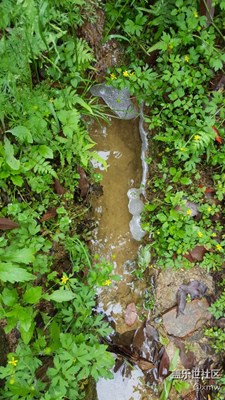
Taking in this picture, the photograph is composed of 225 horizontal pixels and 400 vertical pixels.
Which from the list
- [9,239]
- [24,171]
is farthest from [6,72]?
[9,239]

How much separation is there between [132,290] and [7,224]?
1420 mm

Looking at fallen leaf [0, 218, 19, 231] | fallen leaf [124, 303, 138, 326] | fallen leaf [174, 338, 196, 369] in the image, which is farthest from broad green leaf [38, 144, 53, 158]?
fallen leaf [174, 338, 196, 369]

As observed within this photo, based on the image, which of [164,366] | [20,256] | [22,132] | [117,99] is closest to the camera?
[20,256]

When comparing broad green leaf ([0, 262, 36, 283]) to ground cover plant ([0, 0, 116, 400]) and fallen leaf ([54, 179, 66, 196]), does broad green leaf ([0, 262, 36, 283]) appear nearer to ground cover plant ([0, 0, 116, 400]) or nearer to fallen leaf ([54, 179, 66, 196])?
ground cover plant ([0, 0, 116, 400])

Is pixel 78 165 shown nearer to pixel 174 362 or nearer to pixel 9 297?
pixel 9 297

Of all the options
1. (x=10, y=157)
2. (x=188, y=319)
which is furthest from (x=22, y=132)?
(x=188, y=319)

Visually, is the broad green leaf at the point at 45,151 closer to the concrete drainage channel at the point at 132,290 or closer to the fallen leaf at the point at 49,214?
the fallen leaf at the point at 49,214

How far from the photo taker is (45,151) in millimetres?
2977

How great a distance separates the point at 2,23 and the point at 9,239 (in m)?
1.54

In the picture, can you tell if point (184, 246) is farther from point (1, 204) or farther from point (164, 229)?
point (1, 204)

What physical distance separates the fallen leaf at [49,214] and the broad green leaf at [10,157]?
0.52m

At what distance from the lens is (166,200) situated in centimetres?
344

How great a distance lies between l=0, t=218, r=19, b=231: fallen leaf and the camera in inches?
115

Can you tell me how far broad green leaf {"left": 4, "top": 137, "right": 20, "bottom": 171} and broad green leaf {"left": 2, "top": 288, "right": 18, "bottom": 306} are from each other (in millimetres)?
894
